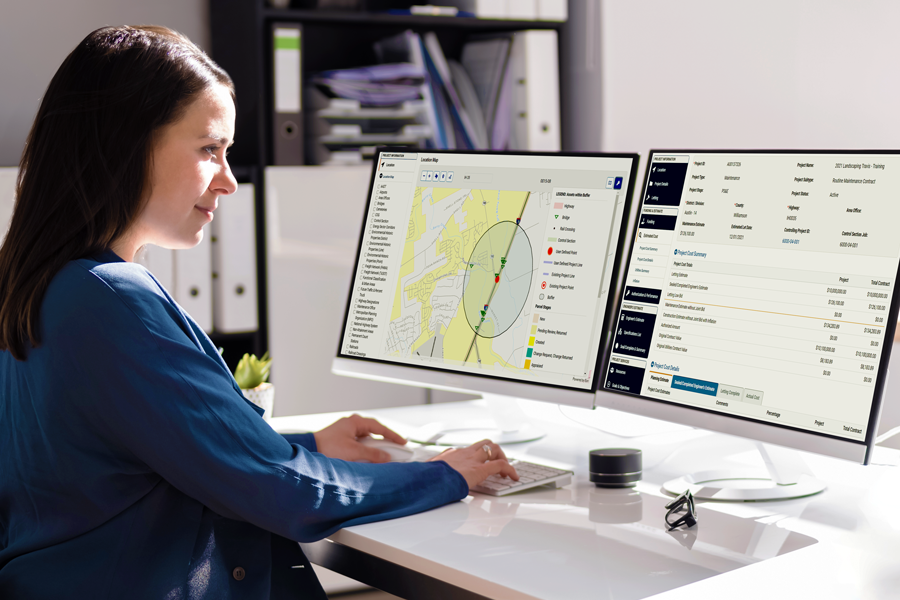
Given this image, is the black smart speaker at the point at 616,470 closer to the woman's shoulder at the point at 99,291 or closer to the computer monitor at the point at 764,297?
the computer monitor at the point at 764,297

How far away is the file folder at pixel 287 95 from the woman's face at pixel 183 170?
131 cm

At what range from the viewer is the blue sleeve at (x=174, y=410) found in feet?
2.98

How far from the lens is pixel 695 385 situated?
3.67 feet

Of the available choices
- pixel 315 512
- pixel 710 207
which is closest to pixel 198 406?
pixel 315 512

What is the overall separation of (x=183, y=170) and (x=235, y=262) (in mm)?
1333

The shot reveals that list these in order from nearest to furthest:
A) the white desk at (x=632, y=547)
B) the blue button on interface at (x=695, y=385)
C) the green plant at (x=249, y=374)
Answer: the white desk at (x=632, y=547) < the blue button on interface at (x=695, y=385) < the green plant at (x=249, y=374)

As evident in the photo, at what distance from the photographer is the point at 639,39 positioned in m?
2.63

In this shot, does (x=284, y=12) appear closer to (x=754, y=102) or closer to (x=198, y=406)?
(x=754, y=102)

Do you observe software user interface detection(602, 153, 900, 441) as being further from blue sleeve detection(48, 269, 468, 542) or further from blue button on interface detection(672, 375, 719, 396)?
blue sleeve detection(48, 269, 468, 542)

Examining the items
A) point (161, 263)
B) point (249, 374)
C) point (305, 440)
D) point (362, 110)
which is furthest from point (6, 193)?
point (305, 440)

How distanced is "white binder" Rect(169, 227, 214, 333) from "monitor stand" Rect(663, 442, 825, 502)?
4.89ft

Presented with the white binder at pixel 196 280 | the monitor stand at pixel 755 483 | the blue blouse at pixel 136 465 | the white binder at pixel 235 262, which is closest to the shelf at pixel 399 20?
the white binder at pixel 235 262

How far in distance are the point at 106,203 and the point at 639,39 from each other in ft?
6.49

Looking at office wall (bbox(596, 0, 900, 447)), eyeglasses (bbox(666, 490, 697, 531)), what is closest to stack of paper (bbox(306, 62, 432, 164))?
office wall (bbox(596, 0, 900, 447))
